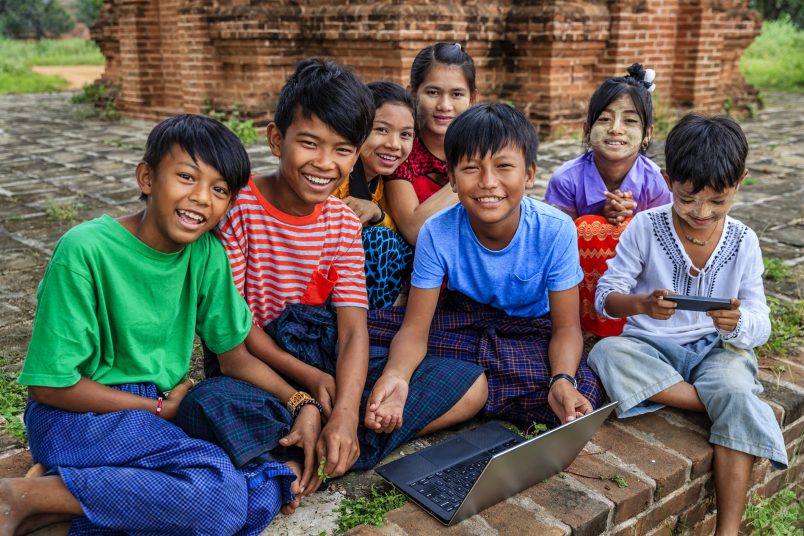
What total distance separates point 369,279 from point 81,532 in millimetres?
1376

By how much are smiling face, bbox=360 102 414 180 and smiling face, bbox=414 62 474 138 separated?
0.83 feet

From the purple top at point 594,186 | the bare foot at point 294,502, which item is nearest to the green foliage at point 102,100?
the purple top at point 594,186

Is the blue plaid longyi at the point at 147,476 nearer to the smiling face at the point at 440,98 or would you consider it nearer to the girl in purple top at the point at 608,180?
the girl in purple top at the point at 608,180

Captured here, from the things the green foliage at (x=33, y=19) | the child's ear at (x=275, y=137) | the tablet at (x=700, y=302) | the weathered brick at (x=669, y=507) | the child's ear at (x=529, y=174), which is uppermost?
the green foliage at (x=33, y=19)

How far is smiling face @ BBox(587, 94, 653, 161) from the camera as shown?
298cm

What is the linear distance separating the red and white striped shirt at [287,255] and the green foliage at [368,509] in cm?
64

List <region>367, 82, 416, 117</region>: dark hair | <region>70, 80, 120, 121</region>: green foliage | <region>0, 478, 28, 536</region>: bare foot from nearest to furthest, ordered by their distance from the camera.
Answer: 1. <region>0, 478, 28, 536</region>: bare foot
2. <region>367, 82, 416, 117</region>: dark hair
3. <region>70, 80, 120, 121</region>: green foliage

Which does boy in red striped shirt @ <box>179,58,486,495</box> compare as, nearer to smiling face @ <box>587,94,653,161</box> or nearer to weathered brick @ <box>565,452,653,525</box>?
weathered brick @ <box>565,452,653,525</box>

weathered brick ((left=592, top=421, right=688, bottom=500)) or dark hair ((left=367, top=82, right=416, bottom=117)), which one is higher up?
dark hair ((left=367, top=82, right=416, bottom=117))

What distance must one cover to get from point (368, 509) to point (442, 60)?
1970 millimetres

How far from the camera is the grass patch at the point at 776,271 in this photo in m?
3.65

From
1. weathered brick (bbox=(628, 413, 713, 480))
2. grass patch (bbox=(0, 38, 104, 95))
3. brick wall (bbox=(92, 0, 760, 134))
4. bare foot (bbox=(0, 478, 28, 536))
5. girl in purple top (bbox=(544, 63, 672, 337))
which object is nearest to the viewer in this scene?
bare foot (bbox=(0, 478, 28, 536))

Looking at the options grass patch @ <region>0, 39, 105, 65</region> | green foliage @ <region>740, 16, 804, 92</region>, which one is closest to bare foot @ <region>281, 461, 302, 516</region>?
green foliage @ <region>740, 16, 804, 92</region>

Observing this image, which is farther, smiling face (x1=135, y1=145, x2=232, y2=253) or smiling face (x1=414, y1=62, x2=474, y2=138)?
smiling face (x1=414, y1=62, x2=474, y2=138)
